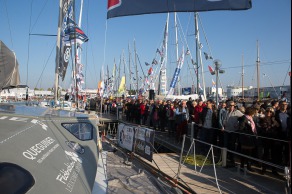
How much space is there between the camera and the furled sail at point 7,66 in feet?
19.1

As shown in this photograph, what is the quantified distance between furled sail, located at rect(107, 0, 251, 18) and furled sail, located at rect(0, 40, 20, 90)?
7.07ft

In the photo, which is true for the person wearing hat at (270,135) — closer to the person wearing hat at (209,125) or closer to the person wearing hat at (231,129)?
the person wearing hat at (231,129)

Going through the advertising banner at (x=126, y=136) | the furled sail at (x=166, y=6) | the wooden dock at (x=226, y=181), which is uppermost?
the furled sail at (x=166, y=6)

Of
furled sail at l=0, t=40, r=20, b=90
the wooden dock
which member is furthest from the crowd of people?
furled sail at l=0, t=40, r=20, b=90

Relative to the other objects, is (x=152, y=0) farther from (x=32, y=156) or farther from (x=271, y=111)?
(x=271, y=111)

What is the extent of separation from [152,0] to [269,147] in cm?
504

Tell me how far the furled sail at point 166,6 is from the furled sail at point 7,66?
7.07 feet

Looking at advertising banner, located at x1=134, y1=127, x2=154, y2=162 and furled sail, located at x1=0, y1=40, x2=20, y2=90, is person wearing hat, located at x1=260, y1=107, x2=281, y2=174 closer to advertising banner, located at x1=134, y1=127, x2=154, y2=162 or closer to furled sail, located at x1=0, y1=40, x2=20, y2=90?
advertising banner, located at x1=134, y1=127, x2=154, y2=162

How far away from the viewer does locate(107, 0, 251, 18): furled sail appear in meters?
4.79

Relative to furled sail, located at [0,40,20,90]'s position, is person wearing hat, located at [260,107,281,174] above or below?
below

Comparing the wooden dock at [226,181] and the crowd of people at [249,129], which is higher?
the crowd of people at [249,129]

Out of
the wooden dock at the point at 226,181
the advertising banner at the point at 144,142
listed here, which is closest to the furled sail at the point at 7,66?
the advertising banner at the point at 144,142

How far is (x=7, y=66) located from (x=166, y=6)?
3.38m

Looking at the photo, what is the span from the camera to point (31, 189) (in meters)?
2.99
